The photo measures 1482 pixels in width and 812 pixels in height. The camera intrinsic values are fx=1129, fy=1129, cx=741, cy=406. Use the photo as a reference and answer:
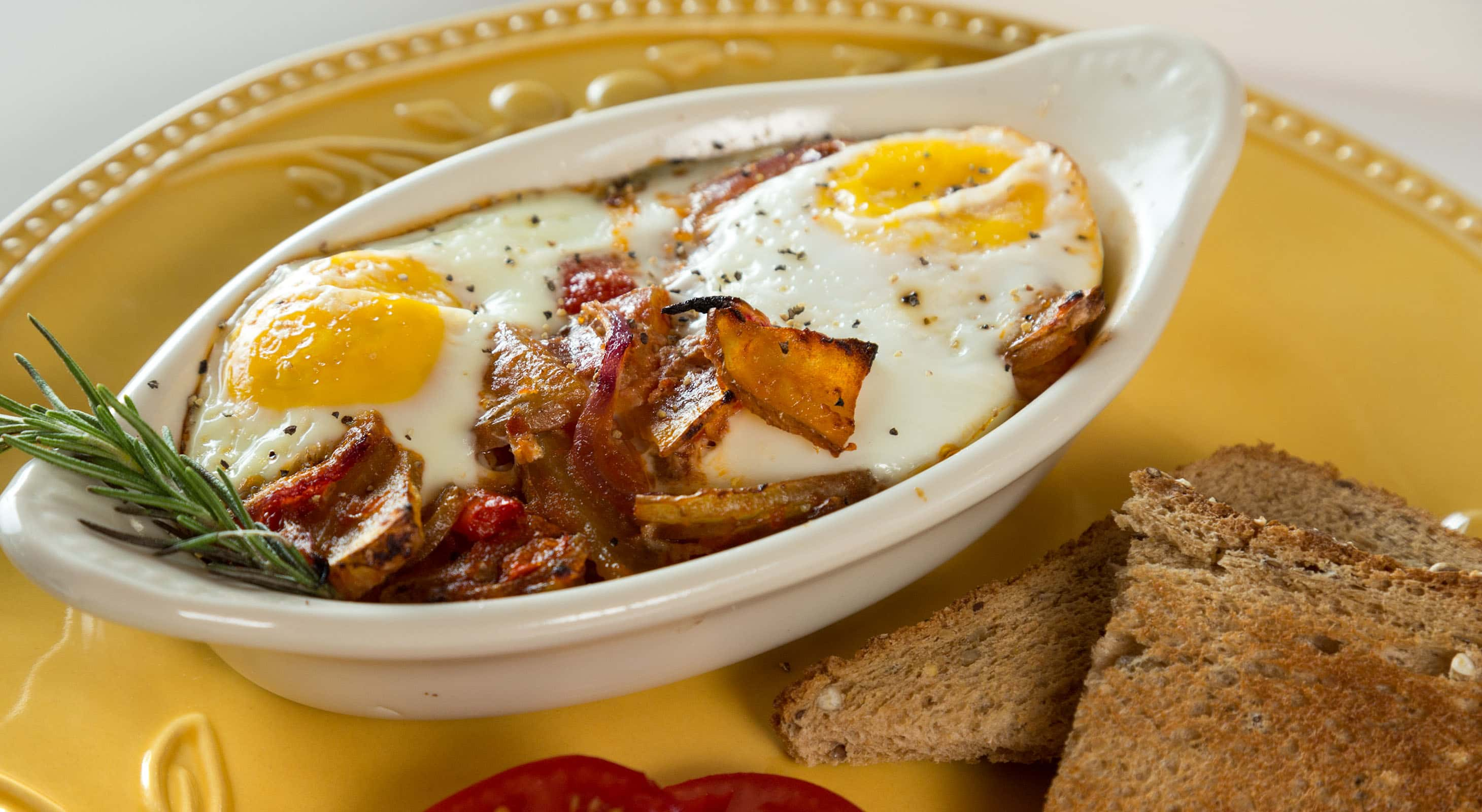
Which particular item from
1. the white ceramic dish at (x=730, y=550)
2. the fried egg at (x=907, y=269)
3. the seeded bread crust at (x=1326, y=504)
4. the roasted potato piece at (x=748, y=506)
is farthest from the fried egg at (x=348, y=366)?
the seeded bread crust at (x=1326, y=504)

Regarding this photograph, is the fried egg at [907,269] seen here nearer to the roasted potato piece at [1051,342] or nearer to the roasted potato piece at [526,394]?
the roasted potato piece at [1051,342]

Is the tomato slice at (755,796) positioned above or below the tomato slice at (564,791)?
below

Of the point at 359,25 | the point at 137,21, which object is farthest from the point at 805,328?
the point at 137,21

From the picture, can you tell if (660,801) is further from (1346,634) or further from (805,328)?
(1346,634)

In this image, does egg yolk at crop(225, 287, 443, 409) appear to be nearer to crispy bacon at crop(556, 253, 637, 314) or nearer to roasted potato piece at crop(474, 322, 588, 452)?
roasted potato piece at crop(474, 322, 588, 452)

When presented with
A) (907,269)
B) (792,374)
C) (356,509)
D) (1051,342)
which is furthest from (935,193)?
(356,509)

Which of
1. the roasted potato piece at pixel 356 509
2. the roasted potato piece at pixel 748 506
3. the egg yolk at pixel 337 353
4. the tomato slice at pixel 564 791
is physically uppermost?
the egg yolk at pixel 337 353
